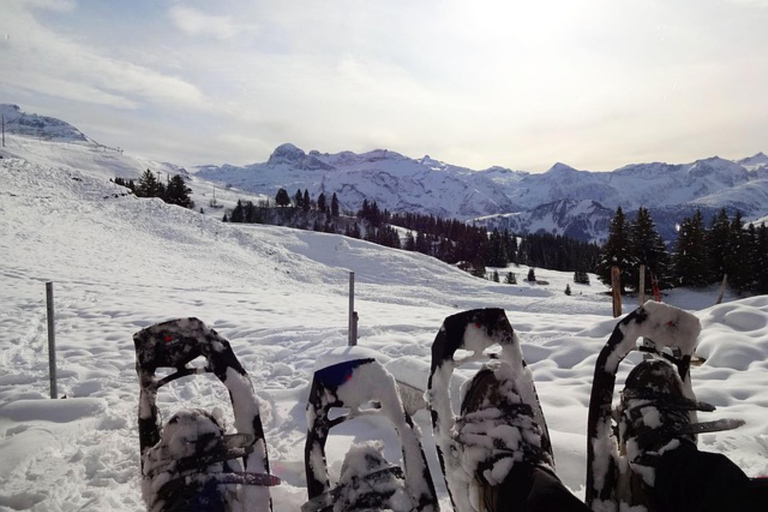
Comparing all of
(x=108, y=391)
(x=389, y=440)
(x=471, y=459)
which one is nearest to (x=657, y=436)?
(x=471, y=459)

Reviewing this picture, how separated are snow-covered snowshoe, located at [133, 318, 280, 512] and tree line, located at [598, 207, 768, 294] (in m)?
33.2

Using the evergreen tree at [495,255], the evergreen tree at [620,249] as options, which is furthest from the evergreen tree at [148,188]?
the evergreen tree at [495,255]

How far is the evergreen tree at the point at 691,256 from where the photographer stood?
32.6 metres

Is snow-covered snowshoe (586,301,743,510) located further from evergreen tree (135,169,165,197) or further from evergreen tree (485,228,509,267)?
evergreen tree (485,228,509,267)

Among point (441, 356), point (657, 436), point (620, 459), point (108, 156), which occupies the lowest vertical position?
point (620, 459)

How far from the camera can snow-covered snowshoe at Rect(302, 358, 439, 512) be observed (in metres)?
1.85

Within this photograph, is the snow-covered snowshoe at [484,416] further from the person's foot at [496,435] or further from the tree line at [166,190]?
the tree line at [166,190]

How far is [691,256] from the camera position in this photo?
107 feet

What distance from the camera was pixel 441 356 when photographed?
7.75 feet

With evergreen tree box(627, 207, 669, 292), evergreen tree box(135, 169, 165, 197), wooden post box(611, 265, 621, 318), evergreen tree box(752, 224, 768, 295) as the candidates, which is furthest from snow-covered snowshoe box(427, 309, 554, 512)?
Answer: evergreen tree box(135, 169, 165, 197)

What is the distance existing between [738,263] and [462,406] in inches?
1586

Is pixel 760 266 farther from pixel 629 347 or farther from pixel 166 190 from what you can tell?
pixel 166 190

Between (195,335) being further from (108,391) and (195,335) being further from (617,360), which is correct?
(108,391)

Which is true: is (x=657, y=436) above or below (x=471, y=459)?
above
